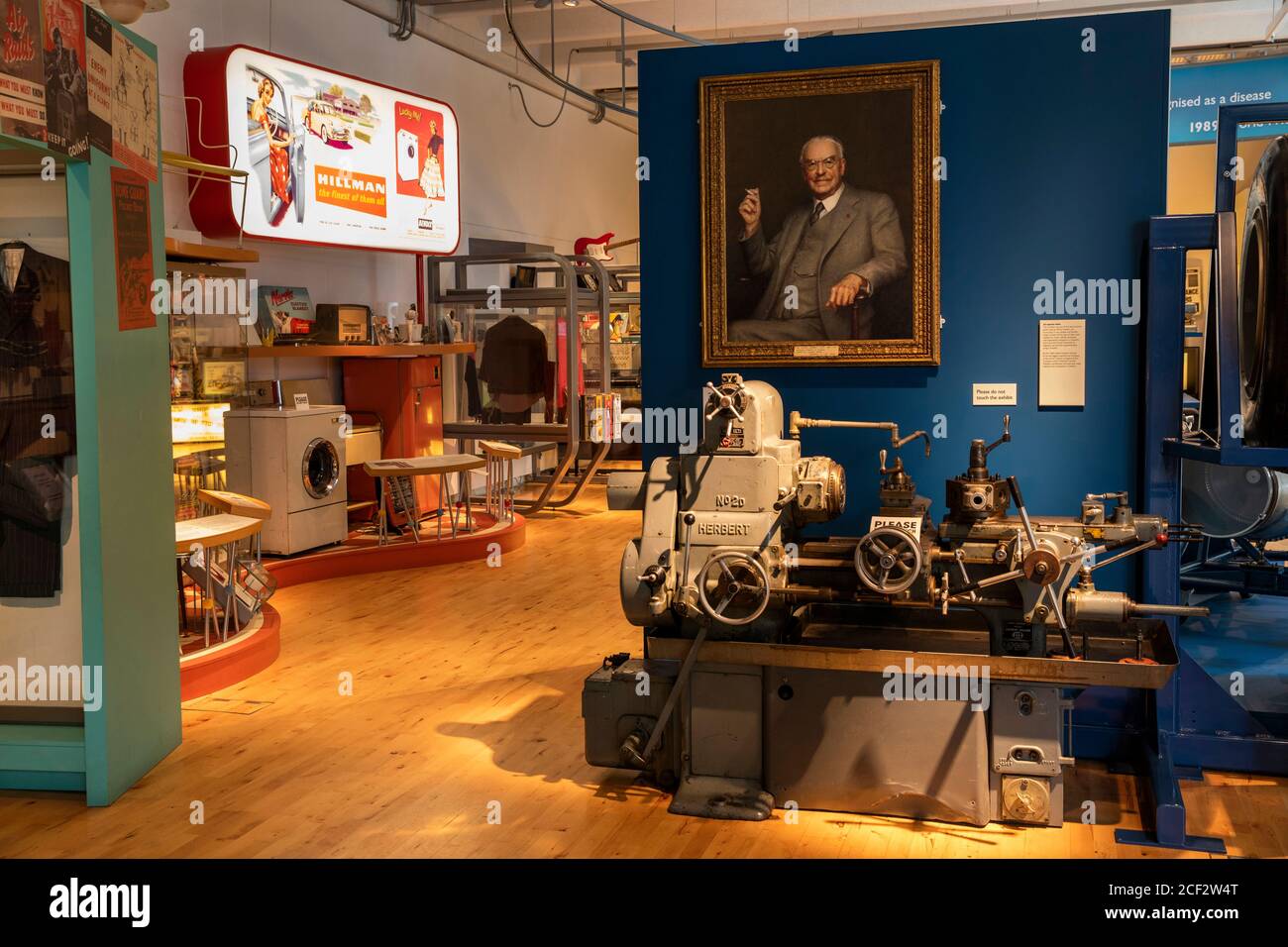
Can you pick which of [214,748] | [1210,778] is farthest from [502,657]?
[1210,778]

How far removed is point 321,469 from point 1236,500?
5326 mm

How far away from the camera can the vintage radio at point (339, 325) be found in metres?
8.16

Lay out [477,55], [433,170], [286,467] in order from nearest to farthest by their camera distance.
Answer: [286,467]
[433,170]
[477,55]

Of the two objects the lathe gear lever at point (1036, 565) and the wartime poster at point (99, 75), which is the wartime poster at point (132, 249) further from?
the lathe gear lever at point (1036, 565)

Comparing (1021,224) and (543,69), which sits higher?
(543,69)

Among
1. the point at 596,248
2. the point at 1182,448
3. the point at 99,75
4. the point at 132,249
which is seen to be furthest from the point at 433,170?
the point at 1182,448

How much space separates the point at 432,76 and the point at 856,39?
689 centimetres

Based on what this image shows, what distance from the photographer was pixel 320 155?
8117 mm

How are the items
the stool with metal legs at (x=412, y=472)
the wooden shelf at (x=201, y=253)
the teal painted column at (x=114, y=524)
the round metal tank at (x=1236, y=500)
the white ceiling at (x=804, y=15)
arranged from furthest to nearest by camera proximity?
the white ceiling at (x=804, y=15) → the stool with metal legs at (x=412, y=472) → the round metal tank at (x=1236, y=500) → the wooden shelf at (x=201, y=253) → the teal painted column at (x=114, y=524)

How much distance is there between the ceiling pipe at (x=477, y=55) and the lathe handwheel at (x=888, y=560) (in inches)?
287

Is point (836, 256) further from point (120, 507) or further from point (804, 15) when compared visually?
point (804, 15)

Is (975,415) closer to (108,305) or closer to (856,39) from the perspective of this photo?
(856,39)

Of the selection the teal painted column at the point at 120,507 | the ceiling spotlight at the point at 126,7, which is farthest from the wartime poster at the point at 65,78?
the ceiling spotlight at the point at 126,7

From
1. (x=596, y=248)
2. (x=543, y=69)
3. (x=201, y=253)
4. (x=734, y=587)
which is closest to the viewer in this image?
(x=734, y=587)
